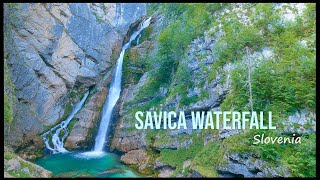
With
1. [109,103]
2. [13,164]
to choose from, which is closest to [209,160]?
[13,164]

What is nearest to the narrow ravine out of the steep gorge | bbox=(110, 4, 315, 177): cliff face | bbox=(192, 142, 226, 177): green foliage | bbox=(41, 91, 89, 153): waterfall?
bbox=(41, 91, 89, 153): waterfall

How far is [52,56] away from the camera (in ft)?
62.0

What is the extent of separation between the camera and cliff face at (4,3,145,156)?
16.8 m

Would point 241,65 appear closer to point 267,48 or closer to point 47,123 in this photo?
point 267,48

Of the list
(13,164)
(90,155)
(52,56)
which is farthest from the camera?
(52,56)

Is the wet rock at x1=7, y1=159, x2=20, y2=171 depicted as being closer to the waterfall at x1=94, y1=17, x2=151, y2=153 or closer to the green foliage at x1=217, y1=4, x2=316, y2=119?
the waterfall at x1=94, y1=17, x2=151, y2=153

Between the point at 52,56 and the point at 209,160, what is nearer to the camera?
the point at 209,160

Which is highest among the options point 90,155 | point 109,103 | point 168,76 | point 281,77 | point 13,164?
point 168,76

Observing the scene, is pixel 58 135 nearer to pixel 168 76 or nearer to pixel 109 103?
pixel 109 103

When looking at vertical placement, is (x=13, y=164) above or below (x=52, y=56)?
below

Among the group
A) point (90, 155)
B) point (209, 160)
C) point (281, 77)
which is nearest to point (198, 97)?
point (209, 160)

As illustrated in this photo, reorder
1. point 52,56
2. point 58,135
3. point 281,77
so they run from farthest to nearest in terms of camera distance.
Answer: point 52,56
point 58,135
point 281,77

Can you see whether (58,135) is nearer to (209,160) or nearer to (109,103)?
(109,103)

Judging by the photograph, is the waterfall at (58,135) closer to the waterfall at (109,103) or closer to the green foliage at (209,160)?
the waterfall at (109,103)
